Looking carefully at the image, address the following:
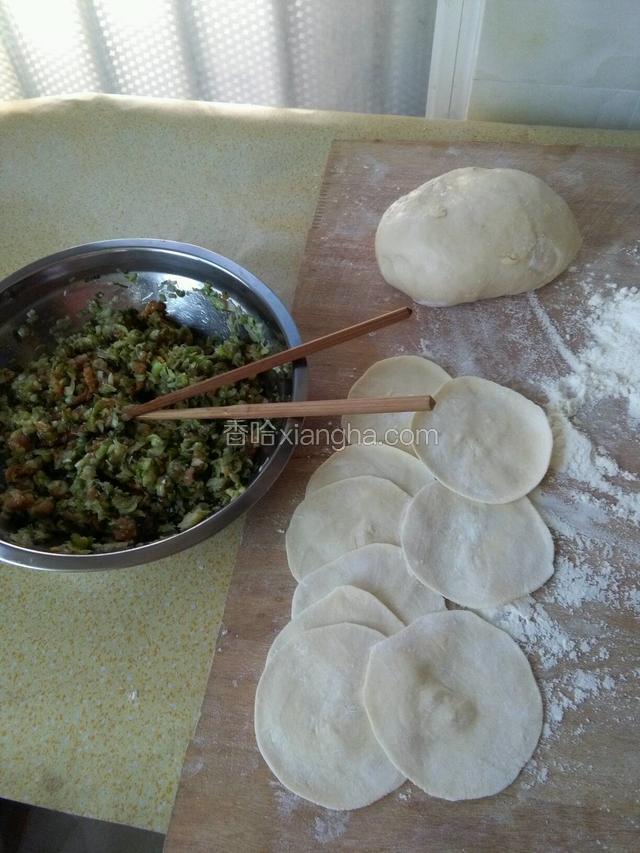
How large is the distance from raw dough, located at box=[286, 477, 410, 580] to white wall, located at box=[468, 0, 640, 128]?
4.76 feet

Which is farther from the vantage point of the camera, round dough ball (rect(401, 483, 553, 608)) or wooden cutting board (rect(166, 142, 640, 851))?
round dough ball (rect(401, 483, 553, 608))

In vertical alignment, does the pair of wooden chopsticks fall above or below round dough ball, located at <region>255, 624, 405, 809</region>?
above

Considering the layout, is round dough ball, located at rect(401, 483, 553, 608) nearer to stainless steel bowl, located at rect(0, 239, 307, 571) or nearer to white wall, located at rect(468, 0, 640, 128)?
stainless steel bowl, located at rect(0, 239, 307, 571)

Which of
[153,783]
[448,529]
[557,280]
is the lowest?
[153,783]

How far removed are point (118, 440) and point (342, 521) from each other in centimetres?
52

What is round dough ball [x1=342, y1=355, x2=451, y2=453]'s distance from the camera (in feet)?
4.87

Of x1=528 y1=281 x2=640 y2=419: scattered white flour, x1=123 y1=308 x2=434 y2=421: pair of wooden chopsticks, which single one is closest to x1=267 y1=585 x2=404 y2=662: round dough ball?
x1=123 y1=308 x2=434 y2=421: pair of wooden chopsticks

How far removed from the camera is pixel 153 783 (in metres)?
1.15

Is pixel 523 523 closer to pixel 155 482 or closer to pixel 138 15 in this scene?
pixel 155 482

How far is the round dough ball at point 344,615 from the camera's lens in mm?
1216

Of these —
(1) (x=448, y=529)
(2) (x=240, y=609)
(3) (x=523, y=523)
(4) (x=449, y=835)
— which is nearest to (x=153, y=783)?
(2) (x=240, y=609)

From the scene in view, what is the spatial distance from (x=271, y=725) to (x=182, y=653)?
0.78ft

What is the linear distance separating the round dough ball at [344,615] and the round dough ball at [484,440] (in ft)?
1.02

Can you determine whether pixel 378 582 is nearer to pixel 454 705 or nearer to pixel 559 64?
pixel 454 705
